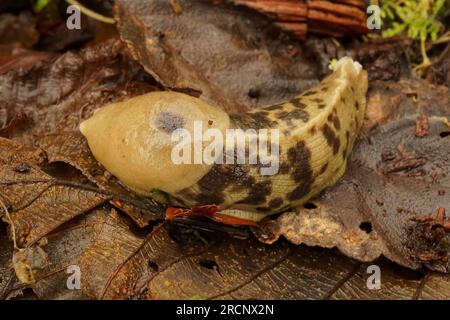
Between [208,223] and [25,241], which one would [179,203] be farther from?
[25,241]

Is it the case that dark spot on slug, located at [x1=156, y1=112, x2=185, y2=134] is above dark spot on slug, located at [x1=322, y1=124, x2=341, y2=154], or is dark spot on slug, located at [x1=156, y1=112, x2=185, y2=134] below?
above

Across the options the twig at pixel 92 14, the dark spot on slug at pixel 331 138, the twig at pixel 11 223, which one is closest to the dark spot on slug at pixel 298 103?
the dark spot on slug at pixel 331 138

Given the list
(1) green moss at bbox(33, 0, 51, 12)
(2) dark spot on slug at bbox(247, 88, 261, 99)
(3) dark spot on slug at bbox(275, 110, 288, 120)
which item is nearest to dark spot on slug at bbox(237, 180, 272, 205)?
(3) dark spot on slug at bbox(275, 110, 288, 120)

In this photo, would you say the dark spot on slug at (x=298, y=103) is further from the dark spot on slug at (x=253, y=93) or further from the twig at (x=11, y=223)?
the twig at (x=11, y=223)

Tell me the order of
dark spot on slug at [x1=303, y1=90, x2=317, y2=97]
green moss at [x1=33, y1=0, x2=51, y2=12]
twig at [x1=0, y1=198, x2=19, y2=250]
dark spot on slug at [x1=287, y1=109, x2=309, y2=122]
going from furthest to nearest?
green moss at [x1=33, y1=0, x2=51, y2=12] < dark spot on slug at [x1=303, y1=90, x2=317, y2=97] < dark spot on slug at [x1=287, y1=109, x2=309, y2=122] < twig at [x1=0, y1=198, x2=19, y2=250]

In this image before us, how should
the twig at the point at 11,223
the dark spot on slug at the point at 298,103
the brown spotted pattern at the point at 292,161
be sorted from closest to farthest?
the twig at the point at 11,223 < the brown spotted pattern at the point at 292,161 < the dark spot on slug at the point at 298,103

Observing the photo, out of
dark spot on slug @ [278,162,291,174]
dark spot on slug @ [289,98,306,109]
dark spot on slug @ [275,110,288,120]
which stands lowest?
dark spot on slug @ [278,162,291,174]

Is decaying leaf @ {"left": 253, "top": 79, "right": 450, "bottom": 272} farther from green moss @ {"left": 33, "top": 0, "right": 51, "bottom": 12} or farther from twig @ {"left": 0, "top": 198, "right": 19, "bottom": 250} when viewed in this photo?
green moss @ {"left": 33, "top": 0, "right": 51, "bottom": 12}
